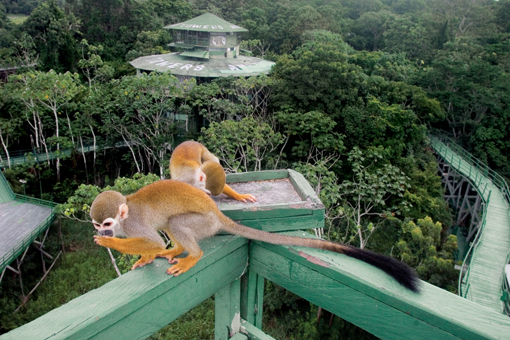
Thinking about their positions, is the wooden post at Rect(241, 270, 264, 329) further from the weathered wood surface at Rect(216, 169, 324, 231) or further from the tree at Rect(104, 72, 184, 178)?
the tree at Rect(104, 72, 184, 178)

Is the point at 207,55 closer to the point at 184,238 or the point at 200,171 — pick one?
the point at 200,171

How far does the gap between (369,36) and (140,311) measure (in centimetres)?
3501

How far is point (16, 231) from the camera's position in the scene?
34.1 ft

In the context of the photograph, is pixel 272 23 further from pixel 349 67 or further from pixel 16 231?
pixel 16 231

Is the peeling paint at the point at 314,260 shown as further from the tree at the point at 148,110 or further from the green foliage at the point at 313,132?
the tree at the point at 148,110

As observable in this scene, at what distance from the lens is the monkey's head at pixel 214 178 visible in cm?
210

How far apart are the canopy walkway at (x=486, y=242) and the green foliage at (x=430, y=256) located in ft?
1.27

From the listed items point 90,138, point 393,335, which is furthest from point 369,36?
point 393,335

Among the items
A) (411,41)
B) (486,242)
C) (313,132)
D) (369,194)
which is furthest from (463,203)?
(411,41)

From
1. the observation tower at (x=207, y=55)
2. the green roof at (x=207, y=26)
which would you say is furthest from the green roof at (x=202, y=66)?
the green roof at (x=207, y=26)

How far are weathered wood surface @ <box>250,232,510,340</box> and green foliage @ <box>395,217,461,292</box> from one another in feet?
25.3

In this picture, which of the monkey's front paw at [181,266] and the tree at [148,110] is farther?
the tree at [148,110]

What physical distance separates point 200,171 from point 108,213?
38.2 inches

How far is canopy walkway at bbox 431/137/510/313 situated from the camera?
8.39m
